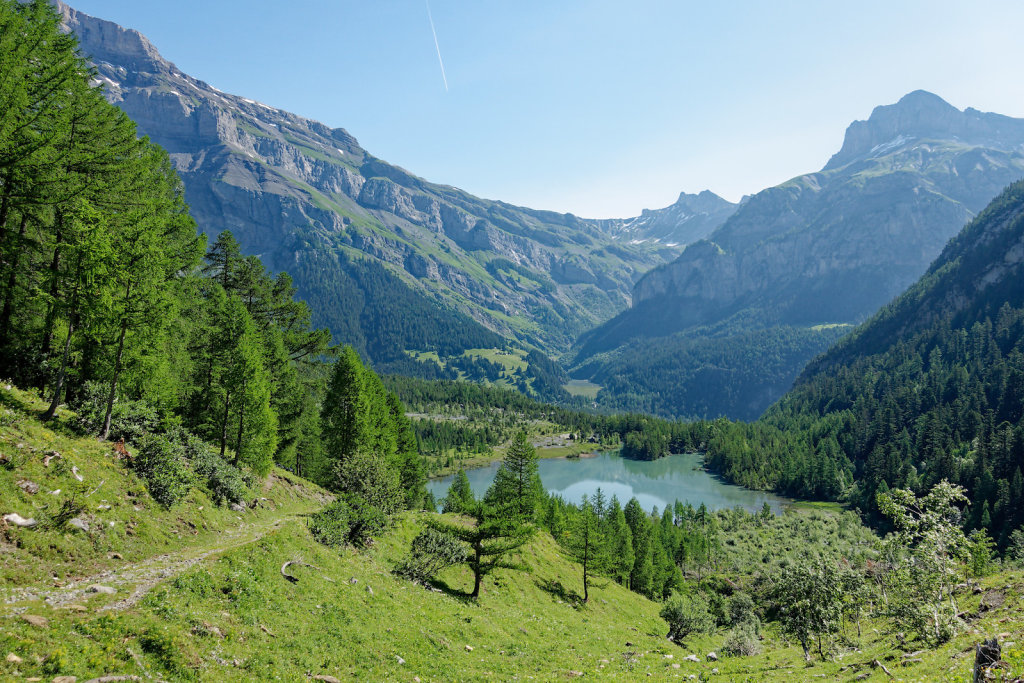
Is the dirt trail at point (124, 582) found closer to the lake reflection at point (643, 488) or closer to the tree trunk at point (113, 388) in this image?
the tree trunk at point (113, 388)

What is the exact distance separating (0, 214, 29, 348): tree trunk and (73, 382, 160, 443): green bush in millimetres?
4585

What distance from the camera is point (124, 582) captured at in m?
15.6

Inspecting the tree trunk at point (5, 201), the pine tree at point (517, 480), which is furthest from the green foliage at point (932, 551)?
the tree trunk at point (5, 201)

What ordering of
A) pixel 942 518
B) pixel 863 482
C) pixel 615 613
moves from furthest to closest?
pixel 863 482 → pixel 615 613 → pixel 942 518

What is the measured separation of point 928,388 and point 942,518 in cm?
21520

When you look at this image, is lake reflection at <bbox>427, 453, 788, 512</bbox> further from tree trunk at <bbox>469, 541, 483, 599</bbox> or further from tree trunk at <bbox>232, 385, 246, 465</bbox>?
tree trunk at <bbox>469, 541, 483, 599</bbox>

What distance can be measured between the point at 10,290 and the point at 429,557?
27.3 metres

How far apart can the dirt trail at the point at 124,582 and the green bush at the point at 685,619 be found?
39705 mm

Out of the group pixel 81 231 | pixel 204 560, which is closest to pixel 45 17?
pixel 81 231

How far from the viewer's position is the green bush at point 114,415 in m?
25.1

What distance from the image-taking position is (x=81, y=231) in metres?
25.0

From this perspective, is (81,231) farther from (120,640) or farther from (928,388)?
(928,388)

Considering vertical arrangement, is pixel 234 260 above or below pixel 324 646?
above

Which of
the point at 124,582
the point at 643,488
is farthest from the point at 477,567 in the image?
the point at 643,488
